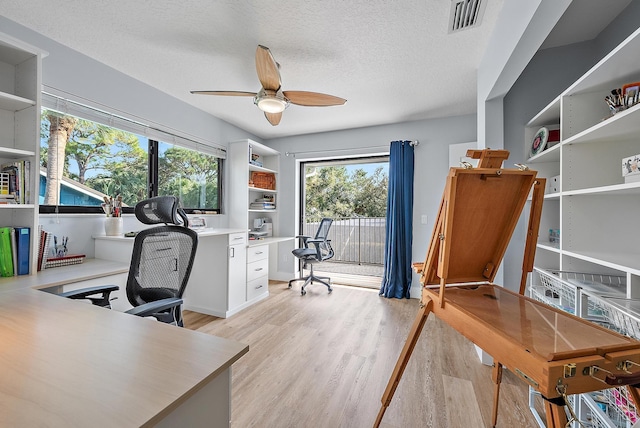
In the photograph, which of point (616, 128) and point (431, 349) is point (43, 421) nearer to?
point (616, 128)

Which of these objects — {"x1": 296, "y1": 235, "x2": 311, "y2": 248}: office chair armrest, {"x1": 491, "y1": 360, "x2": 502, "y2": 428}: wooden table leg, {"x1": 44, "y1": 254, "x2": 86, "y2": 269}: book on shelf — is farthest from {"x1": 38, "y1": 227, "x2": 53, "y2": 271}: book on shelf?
{"x1": 491, "y1": 360, "x2": 502, "y2": 428}: wooden table leg

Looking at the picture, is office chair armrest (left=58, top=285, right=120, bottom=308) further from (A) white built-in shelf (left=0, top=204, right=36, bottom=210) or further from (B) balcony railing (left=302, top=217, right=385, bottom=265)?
(B) balcony railing (left=302, top=217, right=385, bottom=265)

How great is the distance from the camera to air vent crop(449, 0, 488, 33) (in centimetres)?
163

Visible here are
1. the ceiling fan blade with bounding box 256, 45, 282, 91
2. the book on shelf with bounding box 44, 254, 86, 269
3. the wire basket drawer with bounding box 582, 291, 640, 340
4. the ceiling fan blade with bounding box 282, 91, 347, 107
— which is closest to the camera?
the wire basket drawer with bounding box 582, 291, 640, 340

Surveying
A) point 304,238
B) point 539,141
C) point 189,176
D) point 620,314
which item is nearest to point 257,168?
point 189,176

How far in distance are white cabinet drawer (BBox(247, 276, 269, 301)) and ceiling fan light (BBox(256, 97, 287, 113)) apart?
213 centimetres

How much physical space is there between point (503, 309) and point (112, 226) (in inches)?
115

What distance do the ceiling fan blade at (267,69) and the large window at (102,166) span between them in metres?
1.63

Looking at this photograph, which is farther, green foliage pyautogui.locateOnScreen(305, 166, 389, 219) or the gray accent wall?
green foliage pyautogui.locateOnScreen(305, 166, 389, 219)

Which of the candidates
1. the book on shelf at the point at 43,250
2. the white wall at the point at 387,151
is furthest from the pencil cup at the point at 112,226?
the white wall at the point at 387,151

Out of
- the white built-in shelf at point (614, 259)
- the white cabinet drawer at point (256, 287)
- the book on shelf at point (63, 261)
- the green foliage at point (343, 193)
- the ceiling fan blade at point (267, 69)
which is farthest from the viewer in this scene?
the green foliage at point (343, 193)

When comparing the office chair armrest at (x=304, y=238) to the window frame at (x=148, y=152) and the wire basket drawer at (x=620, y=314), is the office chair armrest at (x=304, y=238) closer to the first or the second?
the window frame at (x=148, y=152)

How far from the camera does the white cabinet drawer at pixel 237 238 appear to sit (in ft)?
9.93

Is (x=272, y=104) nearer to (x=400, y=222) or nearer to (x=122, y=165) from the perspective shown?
(x=122, y=165)
